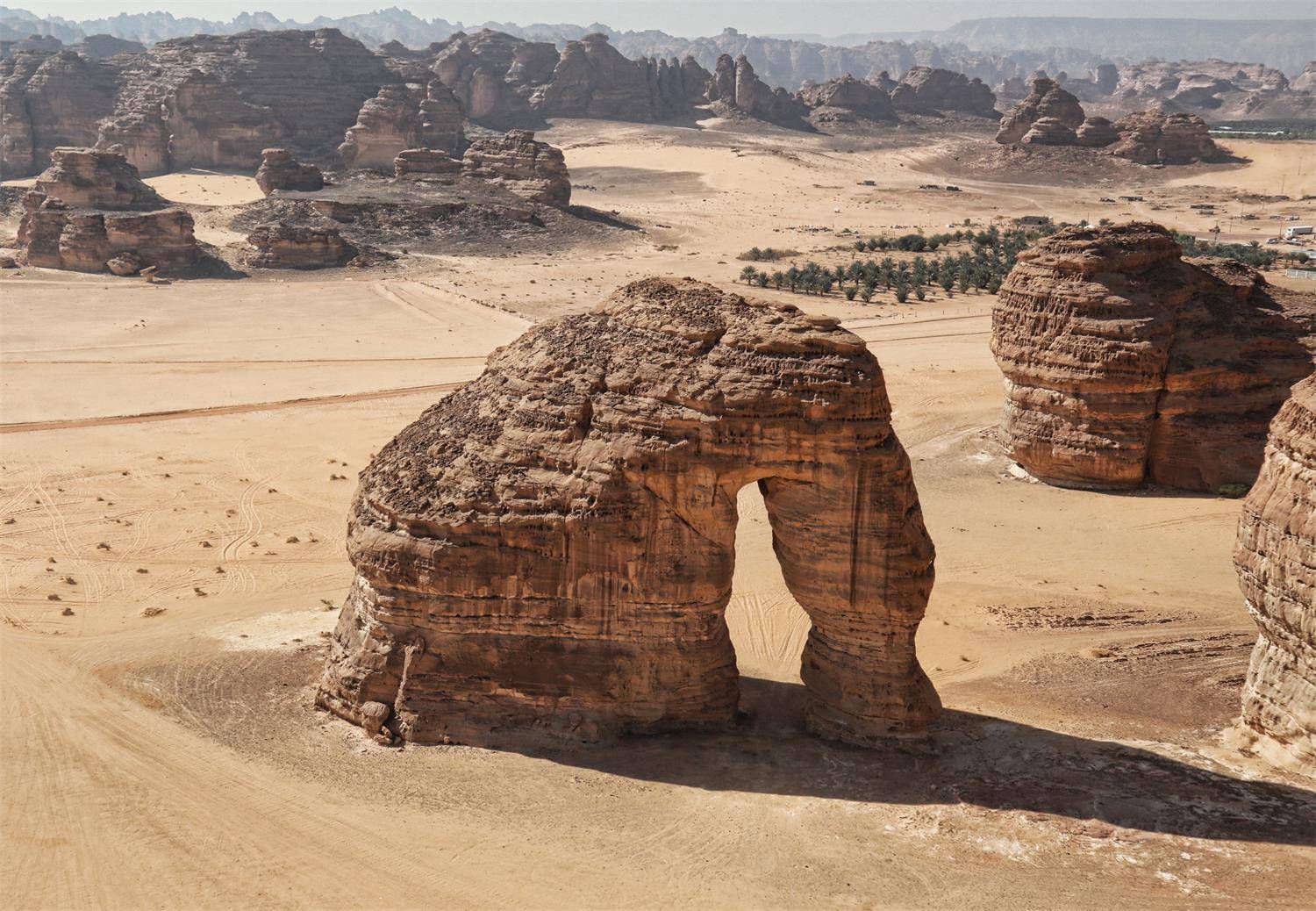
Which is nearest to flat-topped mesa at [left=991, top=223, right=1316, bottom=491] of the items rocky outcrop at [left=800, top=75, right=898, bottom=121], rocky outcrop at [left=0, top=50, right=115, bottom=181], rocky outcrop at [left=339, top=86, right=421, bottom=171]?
rocky outcrop at [left=339, top=86, right=421, bottom=171]

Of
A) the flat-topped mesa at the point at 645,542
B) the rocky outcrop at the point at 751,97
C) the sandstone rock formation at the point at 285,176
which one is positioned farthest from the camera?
the rocky outcrop at the point at 751,97

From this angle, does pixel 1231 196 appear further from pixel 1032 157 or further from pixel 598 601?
pixel 598 601

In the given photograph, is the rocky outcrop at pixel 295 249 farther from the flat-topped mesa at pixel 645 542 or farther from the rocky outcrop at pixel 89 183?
the flat-topped mesa at pixel 645 542

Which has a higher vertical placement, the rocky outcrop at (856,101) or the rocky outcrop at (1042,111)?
the rocky outcrop at (856,101)

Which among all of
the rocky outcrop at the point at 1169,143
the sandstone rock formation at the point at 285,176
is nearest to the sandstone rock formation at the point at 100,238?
the sandstone rock formation at the point at 285,176

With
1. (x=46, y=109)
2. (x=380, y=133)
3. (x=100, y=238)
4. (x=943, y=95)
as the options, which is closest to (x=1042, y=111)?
(x=943, y=95)

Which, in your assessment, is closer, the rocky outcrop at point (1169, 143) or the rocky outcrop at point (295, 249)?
the rocky outcrop at point (295, 249)

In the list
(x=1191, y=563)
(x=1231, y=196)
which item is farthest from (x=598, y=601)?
(x=1231, y=196)
